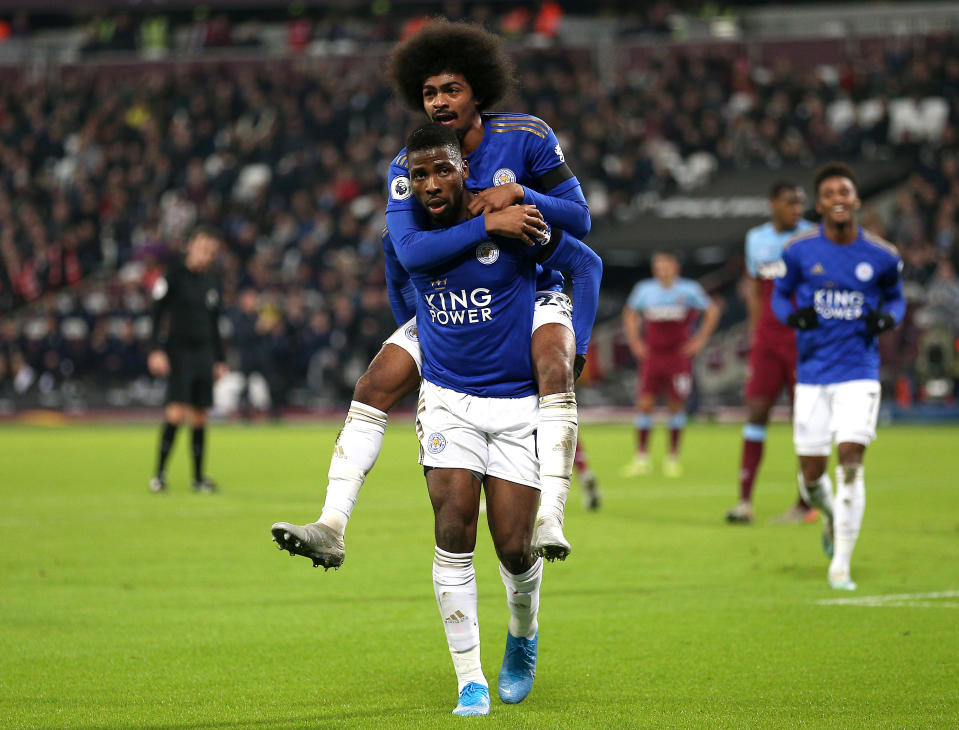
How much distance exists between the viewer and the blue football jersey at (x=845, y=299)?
8.38 m

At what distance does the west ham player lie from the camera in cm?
502

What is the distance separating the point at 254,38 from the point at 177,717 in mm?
35663

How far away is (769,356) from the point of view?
11.5 metres

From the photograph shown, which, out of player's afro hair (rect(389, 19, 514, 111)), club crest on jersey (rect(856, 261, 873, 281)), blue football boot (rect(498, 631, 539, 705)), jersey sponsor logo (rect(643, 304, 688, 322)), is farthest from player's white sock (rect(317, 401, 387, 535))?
jersey sponsor logo (rect(643, 304, 688, 322))

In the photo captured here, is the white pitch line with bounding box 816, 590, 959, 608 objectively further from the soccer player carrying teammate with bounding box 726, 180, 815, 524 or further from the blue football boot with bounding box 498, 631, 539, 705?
the soccer player carrying teammate with bounding box 726, 180, 815, 524

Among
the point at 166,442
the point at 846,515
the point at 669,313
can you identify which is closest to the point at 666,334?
the point at 669,313

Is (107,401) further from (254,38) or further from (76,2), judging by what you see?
(76,2)

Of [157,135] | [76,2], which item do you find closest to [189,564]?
[157,135]

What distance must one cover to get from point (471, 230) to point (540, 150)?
1.73ft

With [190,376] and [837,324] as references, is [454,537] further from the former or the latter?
[190,376]

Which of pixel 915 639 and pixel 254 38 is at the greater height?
pixel 254 38

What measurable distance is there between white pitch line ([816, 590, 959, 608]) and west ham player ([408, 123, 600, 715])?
287 cm

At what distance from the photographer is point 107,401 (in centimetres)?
2927

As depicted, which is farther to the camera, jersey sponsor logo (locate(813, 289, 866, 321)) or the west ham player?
jersey sponsor logo (locate(813, 289, 866, 321))
